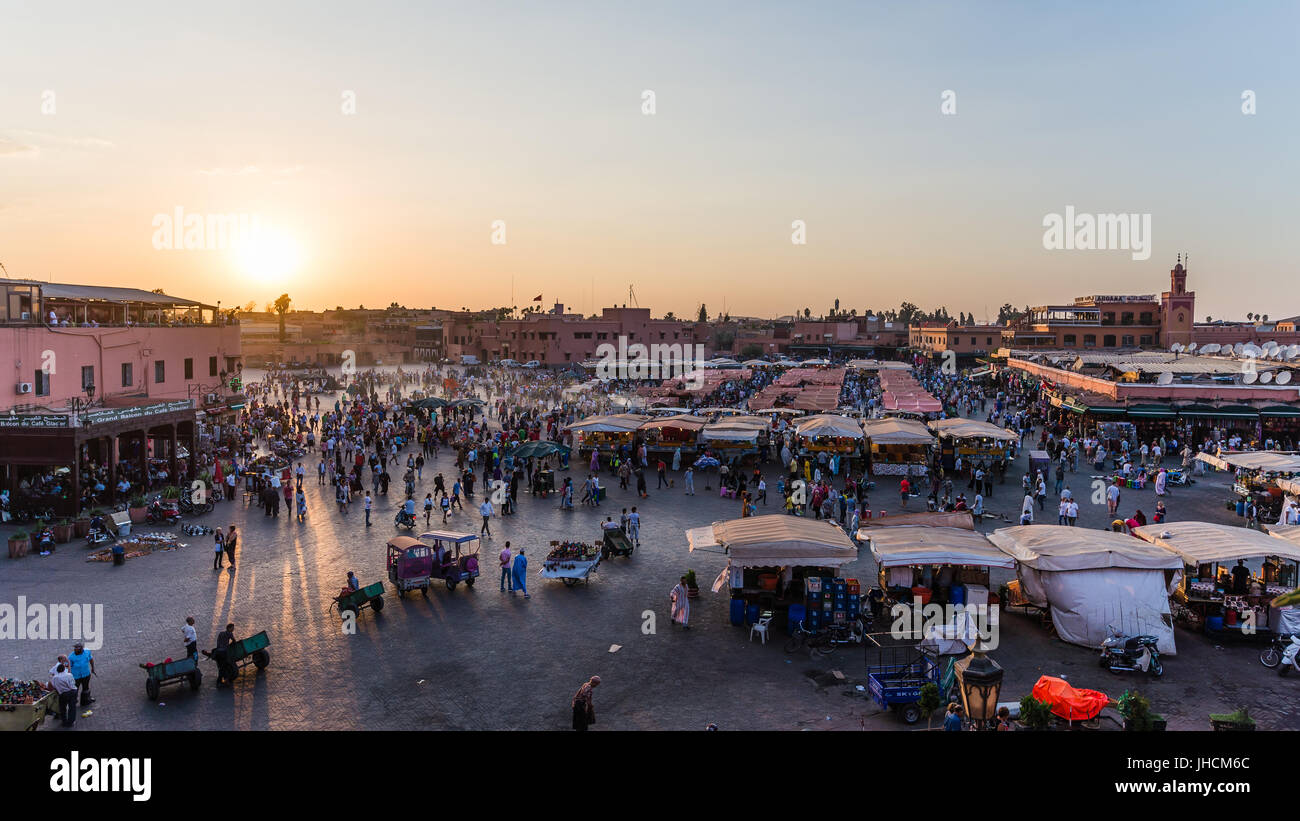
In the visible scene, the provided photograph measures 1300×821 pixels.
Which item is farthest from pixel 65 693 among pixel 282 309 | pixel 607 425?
pixel 282 309

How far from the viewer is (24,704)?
32.5 ft

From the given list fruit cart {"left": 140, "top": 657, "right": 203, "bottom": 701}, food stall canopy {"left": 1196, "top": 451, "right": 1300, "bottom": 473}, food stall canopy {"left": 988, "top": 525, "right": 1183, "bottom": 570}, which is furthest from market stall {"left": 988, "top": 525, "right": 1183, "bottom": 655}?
fruit cart {"left": 140, "top": 657, "right": 203, "bottom": 701}

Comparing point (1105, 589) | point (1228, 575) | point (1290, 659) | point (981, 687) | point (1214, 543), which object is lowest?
point (1290, 659)

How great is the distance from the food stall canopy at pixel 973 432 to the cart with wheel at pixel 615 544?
14318 mm

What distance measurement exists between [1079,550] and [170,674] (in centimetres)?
1325

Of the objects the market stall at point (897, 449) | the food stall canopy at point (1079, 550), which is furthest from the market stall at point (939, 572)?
the market stall at point (897, 449)

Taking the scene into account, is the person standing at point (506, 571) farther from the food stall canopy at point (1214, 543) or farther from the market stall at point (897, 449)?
the market stall at point (897, 449)

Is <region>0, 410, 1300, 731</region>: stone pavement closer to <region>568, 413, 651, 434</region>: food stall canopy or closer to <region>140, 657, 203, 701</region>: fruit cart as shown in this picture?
<region>140, 657, 203, 701</region>: fruit cart

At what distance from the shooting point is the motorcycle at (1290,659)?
11.9 metres

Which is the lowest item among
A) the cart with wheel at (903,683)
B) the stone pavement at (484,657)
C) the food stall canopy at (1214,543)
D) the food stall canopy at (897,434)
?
the stone pavement at (484,657)

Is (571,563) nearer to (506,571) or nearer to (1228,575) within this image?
(506,571)

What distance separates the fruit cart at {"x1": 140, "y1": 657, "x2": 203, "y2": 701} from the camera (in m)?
10.9

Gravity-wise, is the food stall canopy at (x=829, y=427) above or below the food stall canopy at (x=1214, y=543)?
above

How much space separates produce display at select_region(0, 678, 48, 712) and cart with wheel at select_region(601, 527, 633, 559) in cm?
1036
